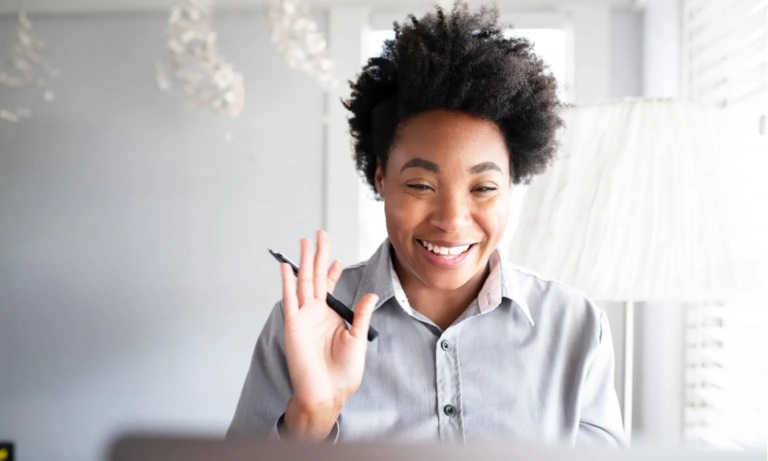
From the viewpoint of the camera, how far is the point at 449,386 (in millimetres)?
1117

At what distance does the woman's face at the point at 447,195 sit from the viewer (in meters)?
Answer: 1.08

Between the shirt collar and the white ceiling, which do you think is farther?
the white ceiling

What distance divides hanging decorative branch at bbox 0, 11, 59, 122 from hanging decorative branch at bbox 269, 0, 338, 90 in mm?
801

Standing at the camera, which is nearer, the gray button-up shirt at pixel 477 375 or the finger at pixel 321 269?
the finger at pixel 321 269

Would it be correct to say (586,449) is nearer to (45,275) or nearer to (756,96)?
(756,96)

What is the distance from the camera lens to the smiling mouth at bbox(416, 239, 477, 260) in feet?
3.61

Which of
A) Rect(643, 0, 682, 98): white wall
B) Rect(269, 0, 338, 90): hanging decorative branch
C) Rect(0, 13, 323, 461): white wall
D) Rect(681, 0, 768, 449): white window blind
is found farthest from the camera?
Rect(0, 13, 323, 461): white wall

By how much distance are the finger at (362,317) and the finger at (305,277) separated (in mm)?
73

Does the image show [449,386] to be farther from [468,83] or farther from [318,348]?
[468,83]

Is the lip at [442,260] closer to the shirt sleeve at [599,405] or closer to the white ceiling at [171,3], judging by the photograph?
the shirt sleeve at [599,405]

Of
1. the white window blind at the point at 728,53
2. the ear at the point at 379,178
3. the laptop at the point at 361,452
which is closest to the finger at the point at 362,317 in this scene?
the ear at the point at 379,178

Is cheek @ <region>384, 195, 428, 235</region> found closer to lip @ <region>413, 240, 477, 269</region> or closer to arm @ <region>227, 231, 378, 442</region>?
lip @ <region>413, 240, 477, 269</region>

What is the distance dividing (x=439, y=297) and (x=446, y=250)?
15cm

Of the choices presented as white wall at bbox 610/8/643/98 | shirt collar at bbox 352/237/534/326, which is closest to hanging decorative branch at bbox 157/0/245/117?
shirt collar at bbox 352/237/534/326
